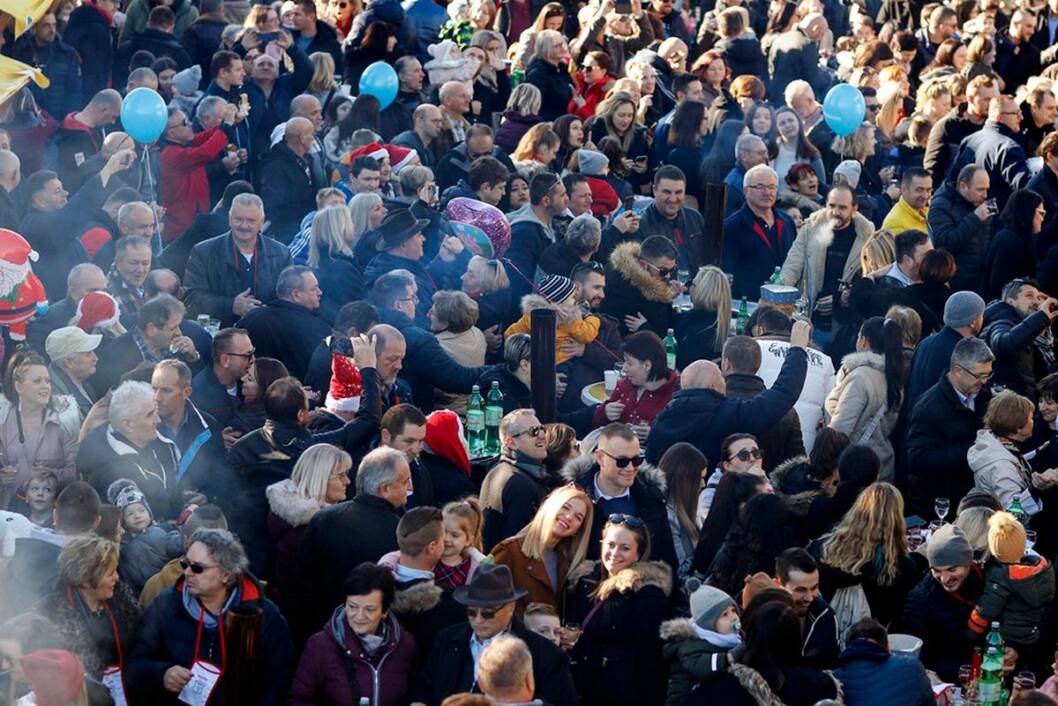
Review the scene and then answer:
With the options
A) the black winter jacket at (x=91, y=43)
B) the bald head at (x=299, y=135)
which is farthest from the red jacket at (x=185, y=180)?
the black winter jacket at (x=91, y=43)

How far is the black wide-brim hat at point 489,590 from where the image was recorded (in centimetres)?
672

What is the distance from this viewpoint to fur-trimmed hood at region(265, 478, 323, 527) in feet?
25.2

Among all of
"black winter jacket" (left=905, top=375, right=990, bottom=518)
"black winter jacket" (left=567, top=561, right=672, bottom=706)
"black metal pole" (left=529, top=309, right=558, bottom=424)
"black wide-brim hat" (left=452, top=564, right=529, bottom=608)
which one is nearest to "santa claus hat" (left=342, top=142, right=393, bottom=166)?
"black metal pole" (left=529, top=309, right=558, bottom=424)

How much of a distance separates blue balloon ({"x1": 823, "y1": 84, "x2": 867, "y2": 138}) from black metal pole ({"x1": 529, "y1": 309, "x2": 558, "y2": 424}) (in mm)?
5825

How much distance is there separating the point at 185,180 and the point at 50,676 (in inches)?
247

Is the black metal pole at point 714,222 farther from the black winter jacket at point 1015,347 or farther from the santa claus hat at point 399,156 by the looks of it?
the santa claus hat at point 399,156

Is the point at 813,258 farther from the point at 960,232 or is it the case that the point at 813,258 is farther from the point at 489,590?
the point at 489,590

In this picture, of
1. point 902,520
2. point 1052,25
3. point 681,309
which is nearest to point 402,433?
point 902,520

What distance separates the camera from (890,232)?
11.5m

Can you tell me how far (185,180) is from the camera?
12258mm

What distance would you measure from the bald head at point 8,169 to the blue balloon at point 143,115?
0.78m

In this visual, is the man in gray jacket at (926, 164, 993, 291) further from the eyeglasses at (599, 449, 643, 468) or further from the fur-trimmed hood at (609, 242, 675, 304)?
the eyeglasses at (599, 449, 643, 468)

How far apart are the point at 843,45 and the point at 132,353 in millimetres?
9811

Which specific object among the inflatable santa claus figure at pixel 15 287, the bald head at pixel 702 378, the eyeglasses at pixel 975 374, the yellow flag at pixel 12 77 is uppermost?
the yellow flag at pixel 12 77
